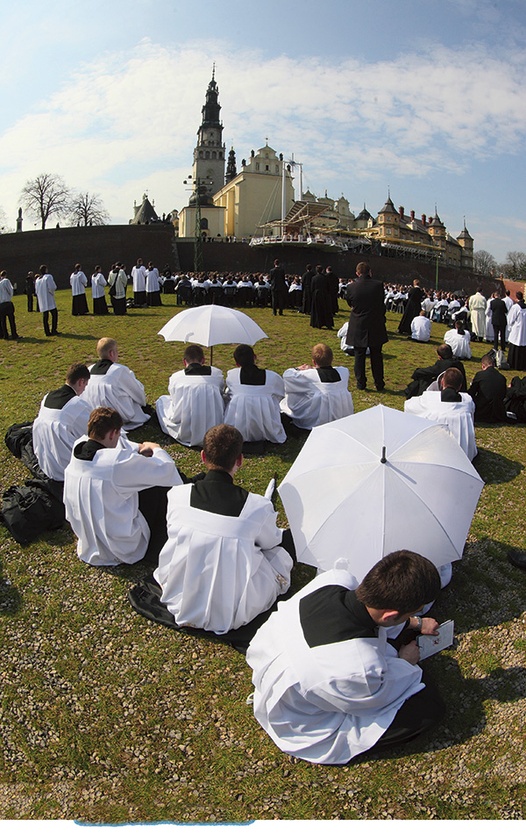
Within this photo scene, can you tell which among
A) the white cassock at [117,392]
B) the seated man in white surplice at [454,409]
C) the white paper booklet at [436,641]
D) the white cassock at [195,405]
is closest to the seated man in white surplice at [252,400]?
the white cassock at [195,405]

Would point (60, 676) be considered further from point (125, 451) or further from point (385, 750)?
point (385, 750)

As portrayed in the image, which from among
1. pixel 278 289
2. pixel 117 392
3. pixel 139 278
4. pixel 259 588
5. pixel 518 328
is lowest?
pixel 259 588

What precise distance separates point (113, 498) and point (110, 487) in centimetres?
10


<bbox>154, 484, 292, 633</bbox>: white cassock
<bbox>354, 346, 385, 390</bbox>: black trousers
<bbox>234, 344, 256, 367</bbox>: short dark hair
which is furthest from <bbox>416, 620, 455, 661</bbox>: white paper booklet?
<bbox>354, 346, 385, 390</bbox>: black trousers

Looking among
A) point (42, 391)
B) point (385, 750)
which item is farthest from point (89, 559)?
point (42, 391)

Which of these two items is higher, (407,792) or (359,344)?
(359,344)

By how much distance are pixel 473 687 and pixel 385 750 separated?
81 cm

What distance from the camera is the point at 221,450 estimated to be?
3941mm

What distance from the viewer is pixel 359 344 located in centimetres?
976

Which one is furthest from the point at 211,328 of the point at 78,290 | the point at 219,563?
the point at 78,290

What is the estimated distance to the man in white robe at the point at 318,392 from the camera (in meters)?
7.84

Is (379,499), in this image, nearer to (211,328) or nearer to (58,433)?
(58,433)

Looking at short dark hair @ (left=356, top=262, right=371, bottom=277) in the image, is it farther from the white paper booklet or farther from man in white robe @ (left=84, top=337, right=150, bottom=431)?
the white paper booklet

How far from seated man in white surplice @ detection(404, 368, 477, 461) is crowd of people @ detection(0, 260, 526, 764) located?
16 millimetres
